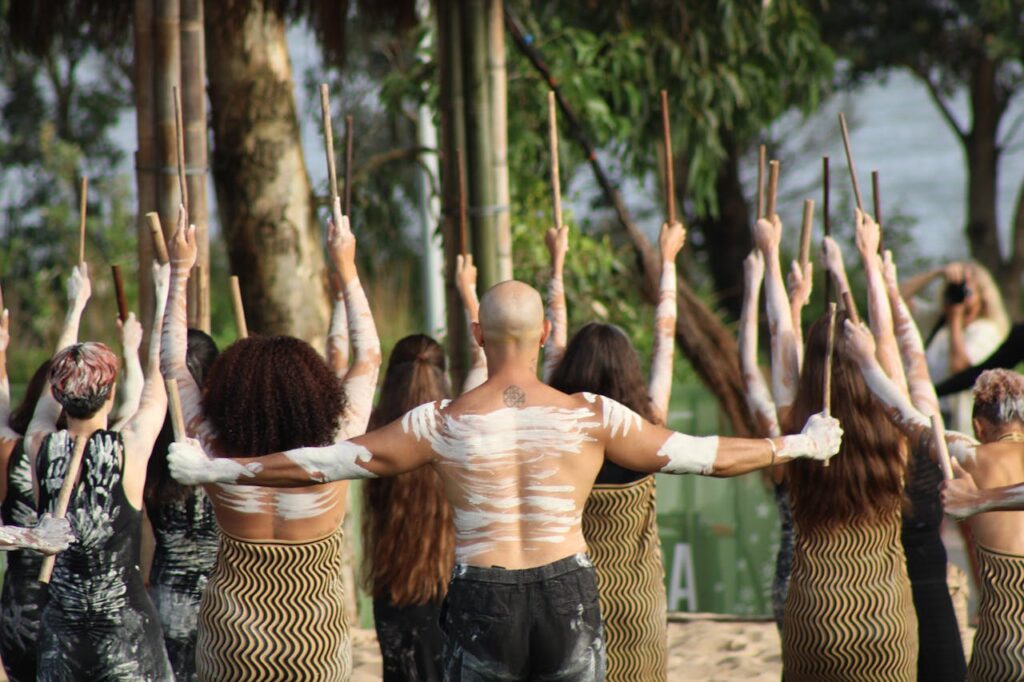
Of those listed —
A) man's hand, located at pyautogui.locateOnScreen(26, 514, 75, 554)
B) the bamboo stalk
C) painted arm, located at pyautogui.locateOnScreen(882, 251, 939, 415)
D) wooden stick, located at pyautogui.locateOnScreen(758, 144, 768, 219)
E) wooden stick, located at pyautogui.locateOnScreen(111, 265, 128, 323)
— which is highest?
wooden stick, located at pyautogui.locateOnScreen(758, 144, 768, 219)

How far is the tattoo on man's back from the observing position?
314cm

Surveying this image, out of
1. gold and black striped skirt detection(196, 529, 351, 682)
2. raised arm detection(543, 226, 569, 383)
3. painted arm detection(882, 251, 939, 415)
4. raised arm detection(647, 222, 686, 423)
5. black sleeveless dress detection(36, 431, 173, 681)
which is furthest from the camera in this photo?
raised arm detection(543, 226, 569, 383)

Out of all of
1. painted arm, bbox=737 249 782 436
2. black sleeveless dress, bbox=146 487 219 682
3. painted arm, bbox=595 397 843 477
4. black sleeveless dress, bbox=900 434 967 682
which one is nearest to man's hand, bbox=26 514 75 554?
black sleeveless dress, bbox=146 487 219 682

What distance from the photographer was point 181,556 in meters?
4.33

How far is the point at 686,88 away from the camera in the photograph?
30.9ft

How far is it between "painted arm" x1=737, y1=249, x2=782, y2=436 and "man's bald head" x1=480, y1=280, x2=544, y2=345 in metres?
1.37

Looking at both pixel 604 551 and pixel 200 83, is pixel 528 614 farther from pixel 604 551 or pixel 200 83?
pixel 200 83

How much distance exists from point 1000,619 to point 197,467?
85.4 inches

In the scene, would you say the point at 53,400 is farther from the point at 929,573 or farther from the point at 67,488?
the point at 929,573

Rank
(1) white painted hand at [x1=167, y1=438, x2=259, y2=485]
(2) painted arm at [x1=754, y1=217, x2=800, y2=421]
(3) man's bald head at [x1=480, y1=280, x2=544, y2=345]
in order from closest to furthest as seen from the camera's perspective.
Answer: (1) white painted hand at [x1=167, y1=438, x2=259, y2=485], (3) man's bald head at [x1=480, y1=280, x2=544, y2=345], (2) painted arm at [x1=754, y1=217, x2=800, y2=421]

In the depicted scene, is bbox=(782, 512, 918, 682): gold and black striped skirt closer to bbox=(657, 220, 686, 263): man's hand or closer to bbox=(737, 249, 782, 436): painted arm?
bbox=(737, 249, 782, 436): painted arm

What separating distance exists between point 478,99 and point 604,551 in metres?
2.52

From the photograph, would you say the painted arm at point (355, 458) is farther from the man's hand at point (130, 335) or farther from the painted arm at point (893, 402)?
the painted arm at point (893, 402)

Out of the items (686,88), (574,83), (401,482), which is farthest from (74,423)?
(686,88)
